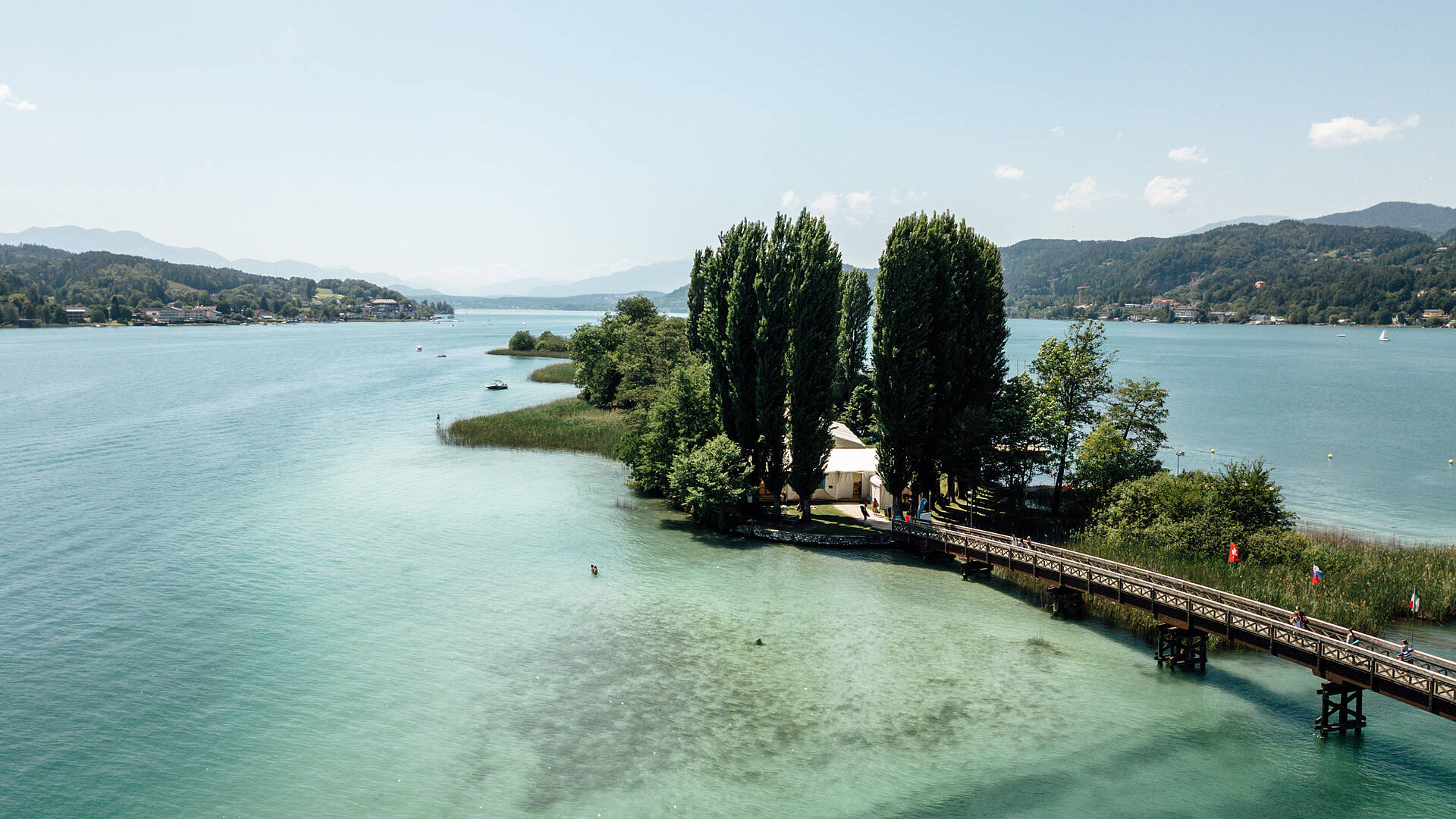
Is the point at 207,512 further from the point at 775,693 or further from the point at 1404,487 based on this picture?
the point at 1404,487

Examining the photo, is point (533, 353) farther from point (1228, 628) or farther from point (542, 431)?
point (1228, 628)

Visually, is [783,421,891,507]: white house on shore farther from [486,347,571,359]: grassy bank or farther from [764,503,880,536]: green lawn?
[486,347,571,359]: grassy bank

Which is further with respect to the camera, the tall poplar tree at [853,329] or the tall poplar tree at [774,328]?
the tall poplar tree at [853,329]

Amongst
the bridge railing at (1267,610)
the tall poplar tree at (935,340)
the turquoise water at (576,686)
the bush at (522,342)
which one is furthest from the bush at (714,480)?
the bush at (522,342)

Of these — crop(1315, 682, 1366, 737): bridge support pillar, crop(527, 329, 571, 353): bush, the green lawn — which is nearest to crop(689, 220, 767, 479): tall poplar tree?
the green lawn

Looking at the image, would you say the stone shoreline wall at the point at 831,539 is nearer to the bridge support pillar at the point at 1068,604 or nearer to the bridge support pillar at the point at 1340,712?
the bridge support pillar at the point at 1068,604

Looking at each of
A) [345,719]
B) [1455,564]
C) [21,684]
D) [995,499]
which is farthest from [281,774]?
[1455,564]

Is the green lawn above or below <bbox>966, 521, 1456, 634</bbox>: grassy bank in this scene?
below
